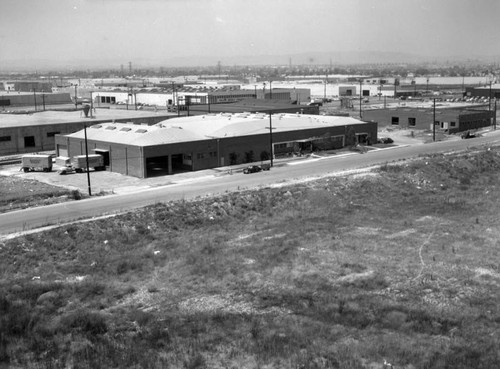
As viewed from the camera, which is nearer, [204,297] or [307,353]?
[307,353]

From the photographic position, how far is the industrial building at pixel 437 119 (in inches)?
3017

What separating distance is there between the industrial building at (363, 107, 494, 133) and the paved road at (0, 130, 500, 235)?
546 inches

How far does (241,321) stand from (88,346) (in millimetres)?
4785

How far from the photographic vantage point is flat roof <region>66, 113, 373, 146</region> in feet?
167

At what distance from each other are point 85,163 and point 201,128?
13232 mm

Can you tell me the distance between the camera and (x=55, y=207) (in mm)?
35812

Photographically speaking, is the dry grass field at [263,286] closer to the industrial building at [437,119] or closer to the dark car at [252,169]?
the dark car at [252,169]

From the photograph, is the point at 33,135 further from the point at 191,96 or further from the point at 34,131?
the point at 191,96

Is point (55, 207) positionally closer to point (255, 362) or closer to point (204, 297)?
point (204, 297)

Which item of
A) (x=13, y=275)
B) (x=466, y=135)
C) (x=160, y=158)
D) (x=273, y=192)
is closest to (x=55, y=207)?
(x=13, y=275)

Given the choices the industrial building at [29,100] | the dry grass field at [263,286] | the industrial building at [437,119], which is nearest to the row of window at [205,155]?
the dry grass field at [263,286]

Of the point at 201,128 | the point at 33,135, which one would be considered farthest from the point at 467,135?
the point at 33,135

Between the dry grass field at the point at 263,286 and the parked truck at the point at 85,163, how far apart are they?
15.9 m

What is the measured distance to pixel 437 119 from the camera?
3073 inches
